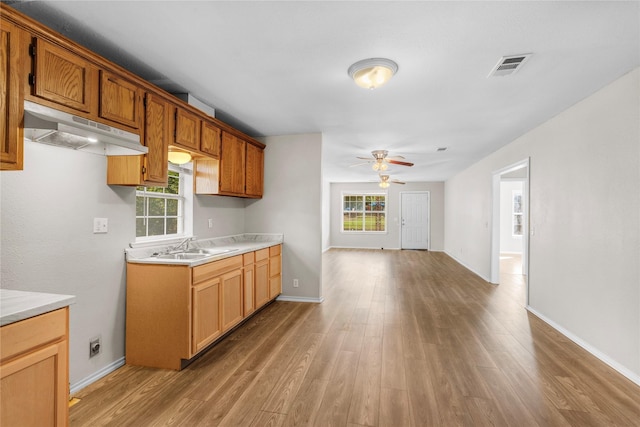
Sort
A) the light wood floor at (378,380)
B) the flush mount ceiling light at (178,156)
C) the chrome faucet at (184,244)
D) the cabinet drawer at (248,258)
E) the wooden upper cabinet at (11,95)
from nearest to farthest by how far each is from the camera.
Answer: the wooden upper cabinet at (11,95), the light wood floor at (378,380), the flush mount ceiling light at (178,156), the chrome faucet at (184,244), the cabinet drawer at (248,258)

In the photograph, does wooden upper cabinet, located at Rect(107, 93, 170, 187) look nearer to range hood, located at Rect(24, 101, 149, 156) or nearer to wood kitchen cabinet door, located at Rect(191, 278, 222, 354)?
range hood, located at Rect(24, 101, 149, 156)

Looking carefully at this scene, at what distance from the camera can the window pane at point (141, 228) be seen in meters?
2.91

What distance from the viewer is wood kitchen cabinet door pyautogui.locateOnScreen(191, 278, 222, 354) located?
2584 millimetres

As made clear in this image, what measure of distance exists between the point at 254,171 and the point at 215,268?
1.84 meters

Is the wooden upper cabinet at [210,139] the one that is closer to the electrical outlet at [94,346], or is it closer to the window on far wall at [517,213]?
the electrical outlet at [94,346]

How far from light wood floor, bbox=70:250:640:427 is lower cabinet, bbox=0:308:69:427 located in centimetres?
71

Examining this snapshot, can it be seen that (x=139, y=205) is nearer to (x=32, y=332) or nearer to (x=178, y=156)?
(x=178, y=156)

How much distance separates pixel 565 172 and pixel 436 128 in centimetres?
153

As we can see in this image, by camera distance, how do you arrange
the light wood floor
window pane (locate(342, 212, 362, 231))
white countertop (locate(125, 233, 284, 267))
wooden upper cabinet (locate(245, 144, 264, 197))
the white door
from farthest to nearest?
window pane (locate(342, 212, 362, 231)) → the white door → wooden upper cabinet (locate(245, 144, 264, 197)) → white countertop (locate(125, 233, 284, 267)) → the light wood floor

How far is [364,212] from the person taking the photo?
11.0m

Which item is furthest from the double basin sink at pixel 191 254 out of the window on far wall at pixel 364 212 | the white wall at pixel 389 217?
the window on far wall at pixel 364 212

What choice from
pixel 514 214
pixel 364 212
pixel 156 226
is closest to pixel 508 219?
pixel 514 214

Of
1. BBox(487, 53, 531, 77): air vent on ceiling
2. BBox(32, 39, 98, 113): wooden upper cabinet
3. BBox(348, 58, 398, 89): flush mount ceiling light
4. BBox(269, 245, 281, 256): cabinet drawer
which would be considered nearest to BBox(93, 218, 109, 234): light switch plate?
BBox(32, 39, 98, 113): wooden upper cabinet

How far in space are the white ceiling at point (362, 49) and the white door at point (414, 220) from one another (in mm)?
7119
